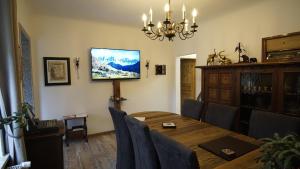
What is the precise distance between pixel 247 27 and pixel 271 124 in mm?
2011

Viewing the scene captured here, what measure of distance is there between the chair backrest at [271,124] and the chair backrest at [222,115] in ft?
0.77

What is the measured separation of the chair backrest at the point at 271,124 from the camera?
5.84 feet

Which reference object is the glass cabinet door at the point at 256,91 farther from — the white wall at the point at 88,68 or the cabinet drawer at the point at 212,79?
the white wall at the point at 88,68

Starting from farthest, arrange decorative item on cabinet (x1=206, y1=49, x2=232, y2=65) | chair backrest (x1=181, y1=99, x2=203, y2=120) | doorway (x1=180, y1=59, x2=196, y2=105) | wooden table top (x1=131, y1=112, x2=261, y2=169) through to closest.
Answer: doorway (x1=180, y1=59, x2=196, y2=105) → decorative item on cabinet (x1=206, y1=49, x2=232, y2=65) → chair backrest (x1=181, y1=99, x2=203, y2=120) → wooden table top (x1=131, y1=112, x2=261, y2=169)

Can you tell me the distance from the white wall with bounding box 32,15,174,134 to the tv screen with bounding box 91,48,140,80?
0.45 feet

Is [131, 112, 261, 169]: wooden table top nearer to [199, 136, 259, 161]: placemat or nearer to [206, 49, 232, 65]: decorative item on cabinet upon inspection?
[199, 136, 259, 161]: placemat

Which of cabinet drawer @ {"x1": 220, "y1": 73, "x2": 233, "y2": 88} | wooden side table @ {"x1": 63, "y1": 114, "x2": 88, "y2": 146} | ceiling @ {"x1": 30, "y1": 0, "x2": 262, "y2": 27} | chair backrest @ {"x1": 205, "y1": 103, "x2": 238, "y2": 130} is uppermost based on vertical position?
ceiling @ {"x1": 30, "y1": 0, "x2": 262, "y2": 27}

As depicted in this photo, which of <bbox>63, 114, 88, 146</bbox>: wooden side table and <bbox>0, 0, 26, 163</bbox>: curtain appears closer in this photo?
<bbox>0, 0, 26, 163</bbox>: curtain

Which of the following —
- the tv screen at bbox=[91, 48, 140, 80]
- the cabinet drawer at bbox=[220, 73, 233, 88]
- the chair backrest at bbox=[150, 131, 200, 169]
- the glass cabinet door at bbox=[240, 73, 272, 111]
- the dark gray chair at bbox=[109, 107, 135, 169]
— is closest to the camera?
the chair backrest at bbox=[150, 131, 200, 169]

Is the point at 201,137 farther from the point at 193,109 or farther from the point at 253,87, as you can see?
the point at 253,87

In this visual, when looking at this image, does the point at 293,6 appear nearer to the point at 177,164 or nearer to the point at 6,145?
the point at 177,164

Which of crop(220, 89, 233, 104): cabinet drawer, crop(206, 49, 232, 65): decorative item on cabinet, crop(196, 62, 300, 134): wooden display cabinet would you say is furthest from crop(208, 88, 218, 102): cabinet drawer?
crop(206, 49, 232, 65): decorative item on cabinet

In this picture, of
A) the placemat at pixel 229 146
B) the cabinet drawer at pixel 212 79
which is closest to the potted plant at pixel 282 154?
the placemat at pixel 229 146

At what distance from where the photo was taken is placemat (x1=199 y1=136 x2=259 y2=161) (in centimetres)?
150
